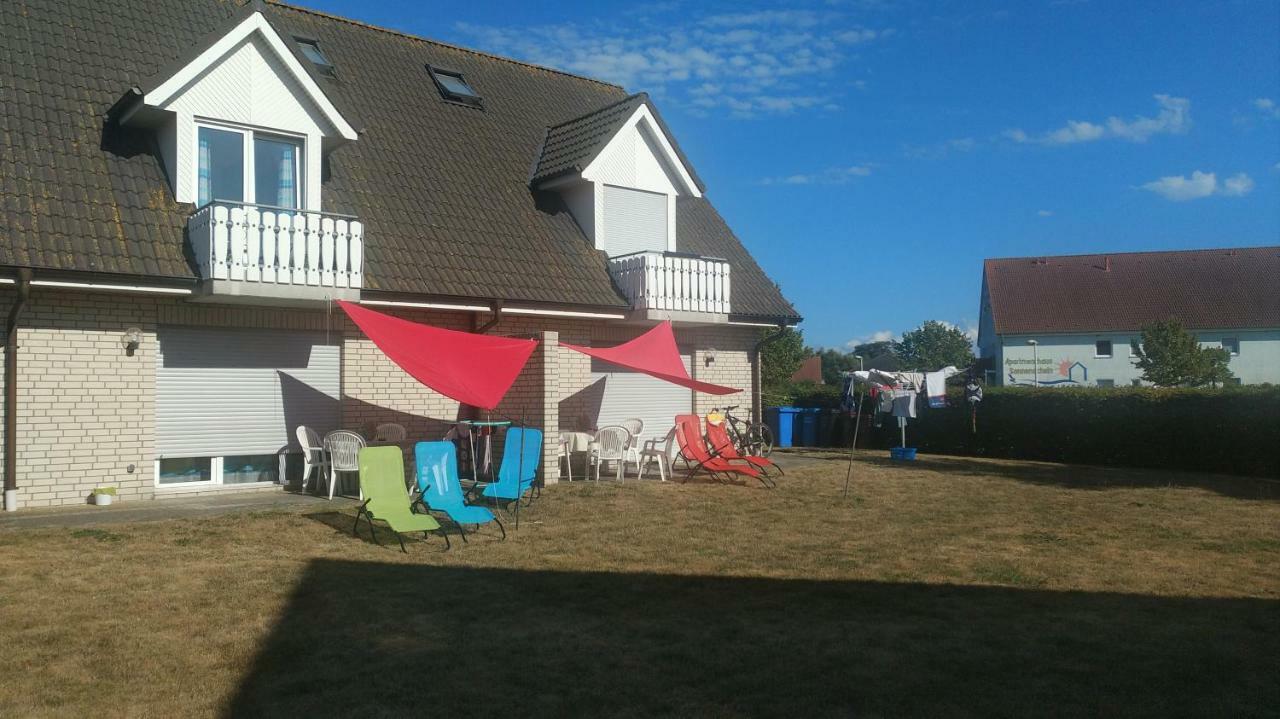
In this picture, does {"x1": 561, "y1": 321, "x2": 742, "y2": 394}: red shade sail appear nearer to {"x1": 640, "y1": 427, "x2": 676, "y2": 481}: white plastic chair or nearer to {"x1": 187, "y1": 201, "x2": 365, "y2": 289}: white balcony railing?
{"x1": 640, "y1": 427, "x2": 676, "y2": 481}: white plastic chair

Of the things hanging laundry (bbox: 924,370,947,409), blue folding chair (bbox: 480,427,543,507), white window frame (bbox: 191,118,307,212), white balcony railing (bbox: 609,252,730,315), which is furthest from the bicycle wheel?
white window frame (bbox: 191,118,307,212)

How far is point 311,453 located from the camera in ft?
41.6

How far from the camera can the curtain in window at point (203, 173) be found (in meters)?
12.3

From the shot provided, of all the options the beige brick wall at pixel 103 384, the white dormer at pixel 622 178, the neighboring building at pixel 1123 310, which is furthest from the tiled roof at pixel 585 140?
the neighboring building at pixel 1123 310

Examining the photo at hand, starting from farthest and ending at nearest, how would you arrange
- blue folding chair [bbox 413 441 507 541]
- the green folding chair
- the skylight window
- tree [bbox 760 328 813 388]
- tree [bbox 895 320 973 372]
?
tree [bbox 895 320 973 372] → tree [bbox 760 328 813 388] → the skylight window → blue folding chair [bbox 413 441 507 541] → the green folding chair

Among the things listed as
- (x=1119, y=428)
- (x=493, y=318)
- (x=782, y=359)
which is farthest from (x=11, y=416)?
(x=782, y=359)

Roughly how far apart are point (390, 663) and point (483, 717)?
3.62 ft

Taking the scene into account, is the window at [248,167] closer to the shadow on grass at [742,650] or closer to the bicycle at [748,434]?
the shadow on grass at [742,650]

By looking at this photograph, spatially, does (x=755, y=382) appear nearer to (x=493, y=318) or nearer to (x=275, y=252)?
(x=493, y=318)

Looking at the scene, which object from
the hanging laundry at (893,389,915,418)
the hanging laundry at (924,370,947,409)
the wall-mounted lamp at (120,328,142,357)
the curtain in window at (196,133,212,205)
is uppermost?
the curtain in window at (196,133,212,205)

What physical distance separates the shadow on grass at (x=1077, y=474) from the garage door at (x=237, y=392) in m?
9.58

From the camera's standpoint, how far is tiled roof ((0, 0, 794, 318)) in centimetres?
1143

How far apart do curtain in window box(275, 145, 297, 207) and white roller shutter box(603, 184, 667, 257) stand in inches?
210

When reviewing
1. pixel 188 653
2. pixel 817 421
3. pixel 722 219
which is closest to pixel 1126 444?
pixel 817 421
